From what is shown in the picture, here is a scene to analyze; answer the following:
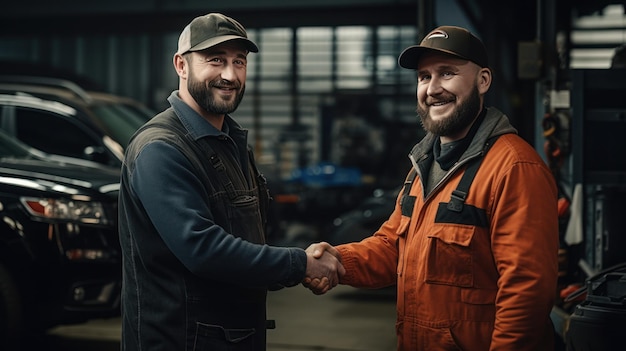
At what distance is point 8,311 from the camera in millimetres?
5719

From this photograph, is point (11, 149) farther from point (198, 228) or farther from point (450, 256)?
point (450, 256)

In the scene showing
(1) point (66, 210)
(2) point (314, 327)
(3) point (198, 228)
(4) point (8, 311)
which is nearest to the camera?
(3) point (198, 228)

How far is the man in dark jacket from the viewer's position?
3262 millimetres

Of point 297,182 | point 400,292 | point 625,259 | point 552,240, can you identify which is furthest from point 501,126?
point 297,182

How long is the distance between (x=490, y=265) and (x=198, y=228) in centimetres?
103

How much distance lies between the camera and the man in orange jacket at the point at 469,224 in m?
3.15

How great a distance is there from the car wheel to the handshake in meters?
2.72

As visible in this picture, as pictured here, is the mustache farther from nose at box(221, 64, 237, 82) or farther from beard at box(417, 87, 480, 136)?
beard at box(417, 87, 480, 136)

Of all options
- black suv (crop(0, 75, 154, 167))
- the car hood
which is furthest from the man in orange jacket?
black suv (crop(0, 75, 154, 167))

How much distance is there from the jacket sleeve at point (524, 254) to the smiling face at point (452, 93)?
345 mm

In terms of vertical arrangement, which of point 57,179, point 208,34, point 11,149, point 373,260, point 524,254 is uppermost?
point 208,34

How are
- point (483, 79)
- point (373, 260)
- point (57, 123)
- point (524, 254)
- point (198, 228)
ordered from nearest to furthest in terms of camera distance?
point (524, 254) < point (198, 228) < point (483, 79) < point (373, 260) < point (57, 123)

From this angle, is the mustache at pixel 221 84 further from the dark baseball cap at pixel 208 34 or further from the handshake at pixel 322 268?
the handshake at pixel 322 268

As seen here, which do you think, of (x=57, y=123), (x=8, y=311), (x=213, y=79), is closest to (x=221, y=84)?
(x=213, y=79)
